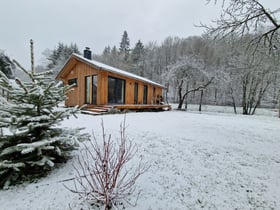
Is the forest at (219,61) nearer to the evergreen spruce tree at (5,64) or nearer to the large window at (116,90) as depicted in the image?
→ the evergreen spruce tree at (5,64)

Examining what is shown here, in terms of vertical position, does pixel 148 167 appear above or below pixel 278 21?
below

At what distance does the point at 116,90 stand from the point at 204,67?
13.1m

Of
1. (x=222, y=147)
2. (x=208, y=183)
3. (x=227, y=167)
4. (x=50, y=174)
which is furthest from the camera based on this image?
(x=222, y=147)

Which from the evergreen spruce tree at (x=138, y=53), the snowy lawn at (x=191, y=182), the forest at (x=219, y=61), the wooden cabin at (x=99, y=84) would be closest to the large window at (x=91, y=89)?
the wooden cabin at (x=99, y=84)

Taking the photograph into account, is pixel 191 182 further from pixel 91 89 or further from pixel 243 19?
pixel 91 89

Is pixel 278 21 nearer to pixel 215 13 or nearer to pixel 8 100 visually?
pixel 215 13

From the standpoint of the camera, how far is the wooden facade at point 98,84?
1038 cm

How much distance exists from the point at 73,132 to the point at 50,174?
0.78 metres

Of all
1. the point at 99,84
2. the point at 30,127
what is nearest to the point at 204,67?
the point at 99,84

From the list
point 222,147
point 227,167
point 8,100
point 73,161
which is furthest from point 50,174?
point 222,147

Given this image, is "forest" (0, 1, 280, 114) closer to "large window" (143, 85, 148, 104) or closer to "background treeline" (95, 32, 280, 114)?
"background treeline" (95, 32, 280, 114)

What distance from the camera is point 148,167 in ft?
9.59

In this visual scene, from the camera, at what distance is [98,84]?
10344mm

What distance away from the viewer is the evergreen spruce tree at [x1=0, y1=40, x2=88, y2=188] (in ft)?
8.23
